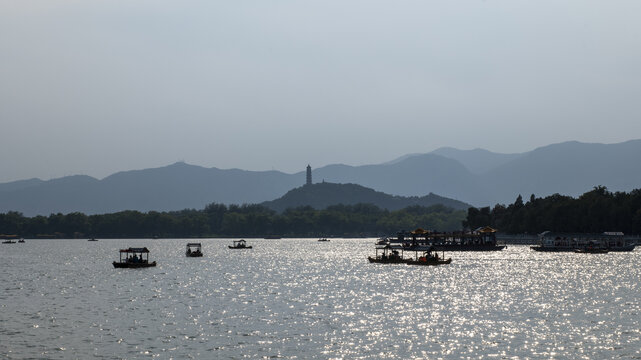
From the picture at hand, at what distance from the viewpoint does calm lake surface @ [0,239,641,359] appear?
46.7 metres

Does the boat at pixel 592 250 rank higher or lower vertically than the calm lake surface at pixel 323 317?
higher

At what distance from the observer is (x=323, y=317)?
6228 cm

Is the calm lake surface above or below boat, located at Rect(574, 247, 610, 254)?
below

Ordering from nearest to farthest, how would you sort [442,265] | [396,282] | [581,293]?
[581,293] → [396,282] → [442,265]

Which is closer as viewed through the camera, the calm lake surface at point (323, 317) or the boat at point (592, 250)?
the calm lake surface at point (323, 317)

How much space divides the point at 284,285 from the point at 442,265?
2055 inches

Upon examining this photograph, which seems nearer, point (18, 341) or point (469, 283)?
point (18, 341)

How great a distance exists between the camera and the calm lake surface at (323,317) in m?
46.7

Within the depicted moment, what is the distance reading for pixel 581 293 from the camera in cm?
8294

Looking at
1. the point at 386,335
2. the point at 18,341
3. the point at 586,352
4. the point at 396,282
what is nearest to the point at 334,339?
the point at 386,335

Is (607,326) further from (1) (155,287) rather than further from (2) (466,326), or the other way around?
(1) (155,287)

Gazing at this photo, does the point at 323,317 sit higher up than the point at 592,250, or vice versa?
the point at 592,250

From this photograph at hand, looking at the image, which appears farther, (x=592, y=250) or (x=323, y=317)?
(x=592, y=250)

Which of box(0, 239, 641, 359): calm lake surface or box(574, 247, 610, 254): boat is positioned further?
box(574, 247, 610, 254): boat
